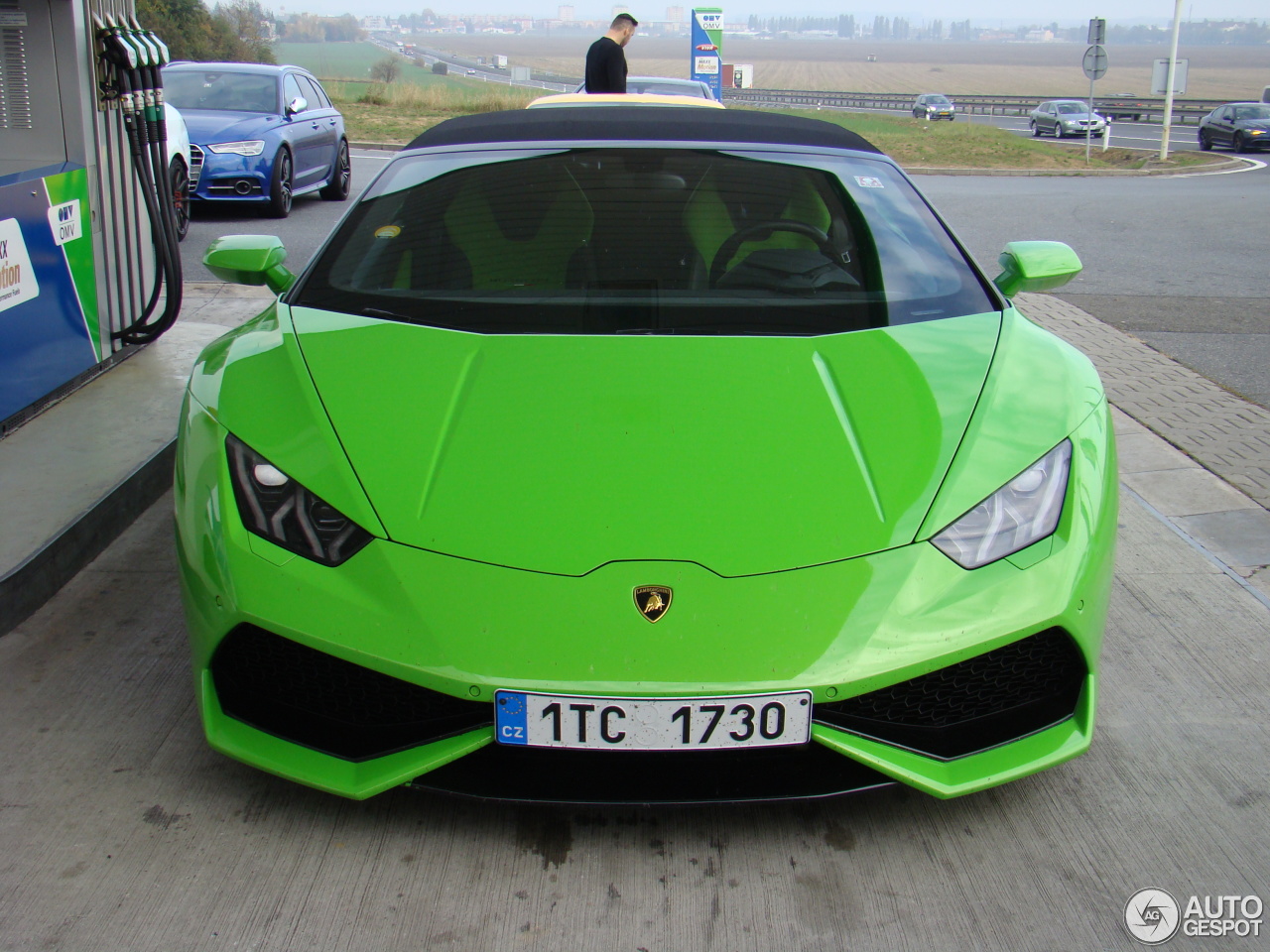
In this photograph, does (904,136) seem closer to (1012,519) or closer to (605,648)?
(1012,519)

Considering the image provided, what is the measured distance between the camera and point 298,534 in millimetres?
2148

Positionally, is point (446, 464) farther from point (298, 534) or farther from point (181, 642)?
point (181, 642)

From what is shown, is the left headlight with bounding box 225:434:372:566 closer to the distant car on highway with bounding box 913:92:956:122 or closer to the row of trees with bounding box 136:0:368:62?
the row of trees with bounding box 136:0:368:62

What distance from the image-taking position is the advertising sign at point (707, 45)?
81.4ft

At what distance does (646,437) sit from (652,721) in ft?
1.95

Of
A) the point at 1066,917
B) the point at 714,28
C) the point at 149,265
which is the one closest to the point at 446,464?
the point at 1066,917

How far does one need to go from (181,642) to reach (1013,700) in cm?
205

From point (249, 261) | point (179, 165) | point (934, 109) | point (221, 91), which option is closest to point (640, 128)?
point (249, 261)

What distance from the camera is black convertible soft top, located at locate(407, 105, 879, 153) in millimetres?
3238

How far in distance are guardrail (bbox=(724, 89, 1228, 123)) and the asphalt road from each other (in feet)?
104

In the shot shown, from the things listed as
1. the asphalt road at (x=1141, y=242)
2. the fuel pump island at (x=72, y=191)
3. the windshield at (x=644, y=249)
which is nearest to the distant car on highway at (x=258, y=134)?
the asphalt road at (x=1141, y=242)

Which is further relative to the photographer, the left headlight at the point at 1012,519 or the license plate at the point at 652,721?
the left headlight at the point at 1012,519

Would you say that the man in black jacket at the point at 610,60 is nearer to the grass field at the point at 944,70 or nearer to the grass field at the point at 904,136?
the grass field at the point at 904,136

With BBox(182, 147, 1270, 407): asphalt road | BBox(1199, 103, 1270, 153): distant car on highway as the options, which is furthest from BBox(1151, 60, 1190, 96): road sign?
BBox(182, 147, 1270, 407): asphalt road
